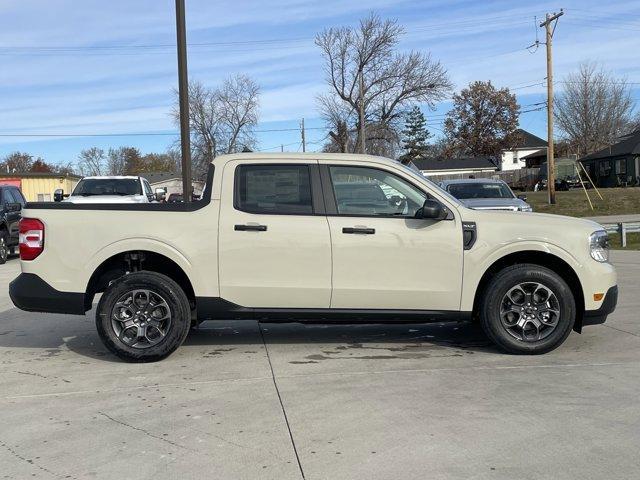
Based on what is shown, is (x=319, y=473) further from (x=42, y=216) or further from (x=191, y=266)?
(x=42, y=216)

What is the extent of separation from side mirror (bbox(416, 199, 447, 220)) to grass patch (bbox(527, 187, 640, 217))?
81.0 ft

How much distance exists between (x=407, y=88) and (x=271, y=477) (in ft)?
170

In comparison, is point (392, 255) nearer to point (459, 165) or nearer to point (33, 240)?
point (33, 240)

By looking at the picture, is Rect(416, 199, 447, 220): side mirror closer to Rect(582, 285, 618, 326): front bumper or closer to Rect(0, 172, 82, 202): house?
Rect(582, 285, 618, 326): front bumper

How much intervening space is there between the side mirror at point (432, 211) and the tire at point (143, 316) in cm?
232

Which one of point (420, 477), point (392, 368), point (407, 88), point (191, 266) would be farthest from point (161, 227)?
point (407, 88)

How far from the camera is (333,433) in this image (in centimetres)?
408

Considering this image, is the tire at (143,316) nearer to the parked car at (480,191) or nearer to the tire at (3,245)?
the parked car at (480,191)

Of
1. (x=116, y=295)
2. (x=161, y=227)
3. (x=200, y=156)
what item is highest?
(x=200, y=156)

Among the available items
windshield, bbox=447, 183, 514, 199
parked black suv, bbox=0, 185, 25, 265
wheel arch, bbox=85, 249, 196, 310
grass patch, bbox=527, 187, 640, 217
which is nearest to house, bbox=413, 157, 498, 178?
grass patch, bbox=527, 187, 640, 217

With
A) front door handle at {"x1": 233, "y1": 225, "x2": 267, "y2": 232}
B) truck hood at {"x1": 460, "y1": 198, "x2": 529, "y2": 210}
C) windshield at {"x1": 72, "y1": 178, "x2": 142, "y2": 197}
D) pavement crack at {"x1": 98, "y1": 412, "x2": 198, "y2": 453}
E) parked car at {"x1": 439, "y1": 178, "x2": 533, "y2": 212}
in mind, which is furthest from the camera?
windshield at {"x1": 72, "y1": 178, "x2": 142, "y2": 197}

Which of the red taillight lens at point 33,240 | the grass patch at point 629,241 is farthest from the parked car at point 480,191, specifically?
the red taillight lens at point 33,240

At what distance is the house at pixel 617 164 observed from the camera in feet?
152

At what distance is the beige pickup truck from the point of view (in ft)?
18.5
